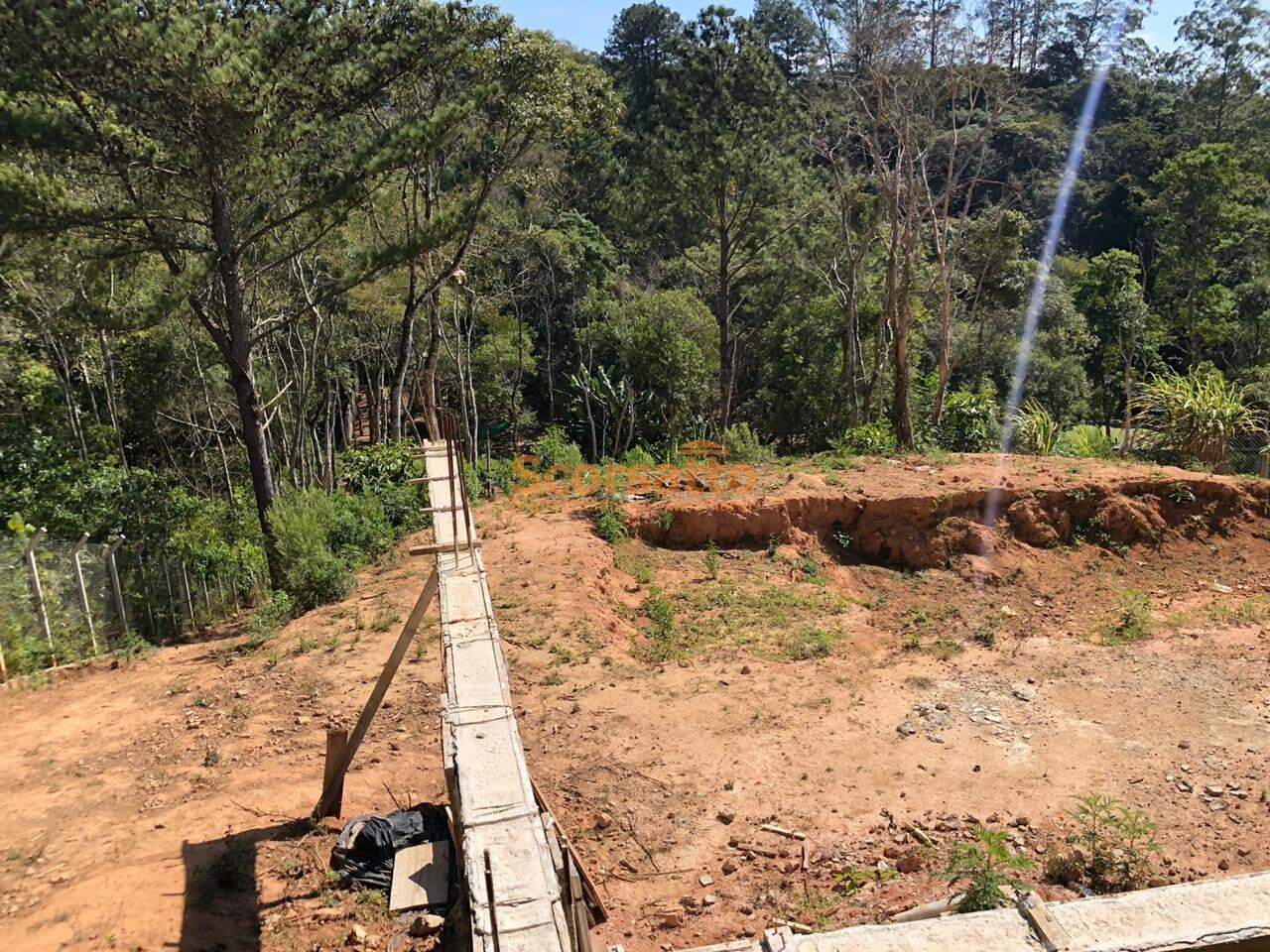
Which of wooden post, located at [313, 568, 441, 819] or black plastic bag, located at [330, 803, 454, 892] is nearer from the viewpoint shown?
black plastic bag, located at [330, 803, 454, 892]

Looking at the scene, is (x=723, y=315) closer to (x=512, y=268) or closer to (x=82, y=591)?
(x=512, y=268)

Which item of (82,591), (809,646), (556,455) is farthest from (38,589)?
(556,455)

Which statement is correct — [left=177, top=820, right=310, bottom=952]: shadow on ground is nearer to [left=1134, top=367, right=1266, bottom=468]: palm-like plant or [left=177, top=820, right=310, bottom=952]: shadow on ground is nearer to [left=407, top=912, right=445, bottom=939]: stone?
[left=407, top=912, right=445, bottom=939]: stone

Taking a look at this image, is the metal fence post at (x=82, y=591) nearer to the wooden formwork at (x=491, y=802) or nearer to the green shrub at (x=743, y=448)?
the wooden formwork at (x=491, y=802)

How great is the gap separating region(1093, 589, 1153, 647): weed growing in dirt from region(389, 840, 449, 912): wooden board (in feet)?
23.3

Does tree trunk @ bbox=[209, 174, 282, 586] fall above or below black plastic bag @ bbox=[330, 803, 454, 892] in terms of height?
above

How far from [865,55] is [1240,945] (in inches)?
661

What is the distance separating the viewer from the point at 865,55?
1587 centimetres

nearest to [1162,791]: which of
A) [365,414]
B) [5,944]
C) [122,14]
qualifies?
[5,944]

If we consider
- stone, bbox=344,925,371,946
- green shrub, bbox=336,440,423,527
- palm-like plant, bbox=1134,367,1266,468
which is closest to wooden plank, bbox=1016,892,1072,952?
stone, bbox=344,925,371,946

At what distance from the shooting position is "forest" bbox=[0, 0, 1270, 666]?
9.12 m

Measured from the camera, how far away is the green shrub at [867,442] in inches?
551

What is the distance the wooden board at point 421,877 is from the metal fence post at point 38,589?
5164mm

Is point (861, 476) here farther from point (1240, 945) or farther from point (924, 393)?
point (1240, 945)
